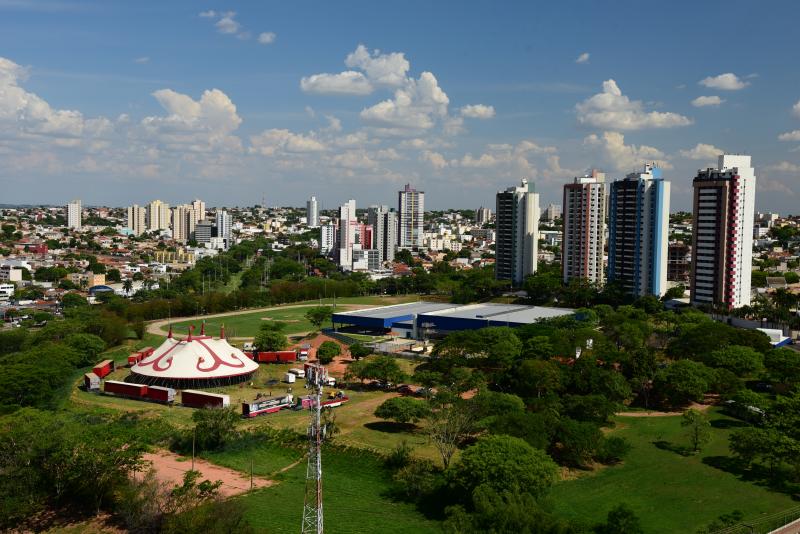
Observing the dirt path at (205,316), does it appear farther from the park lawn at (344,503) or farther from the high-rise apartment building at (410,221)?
the high-rise apartment building at (410,221)

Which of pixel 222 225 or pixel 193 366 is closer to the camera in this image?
pixel 193 366

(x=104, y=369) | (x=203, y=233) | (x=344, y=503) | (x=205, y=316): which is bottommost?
(x=344, y=503)

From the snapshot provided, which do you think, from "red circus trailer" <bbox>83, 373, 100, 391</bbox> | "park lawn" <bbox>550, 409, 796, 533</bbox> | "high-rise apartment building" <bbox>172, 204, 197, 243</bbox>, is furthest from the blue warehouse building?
"high-rise apartment building" <bbox>172, 204, 197, 243</bbox>

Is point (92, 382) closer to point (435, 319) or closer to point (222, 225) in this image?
point (435, 319)

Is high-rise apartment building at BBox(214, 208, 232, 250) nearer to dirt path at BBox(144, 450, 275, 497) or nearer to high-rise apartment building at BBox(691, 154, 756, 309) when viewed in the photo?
high-rise apartment building at BBox(691, 154, 756, 309)

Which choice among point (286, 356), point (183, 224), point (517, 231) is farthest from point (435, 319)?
point (183, 224)
